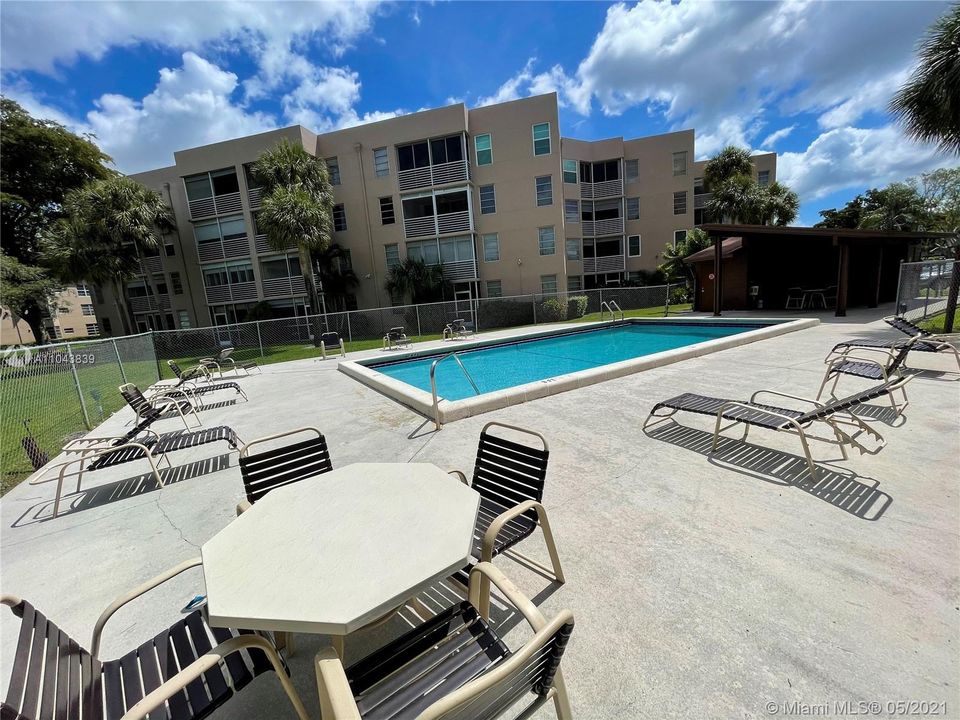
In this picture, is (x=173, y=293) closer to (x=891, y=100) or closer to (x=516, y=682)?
(x=516, y=682)

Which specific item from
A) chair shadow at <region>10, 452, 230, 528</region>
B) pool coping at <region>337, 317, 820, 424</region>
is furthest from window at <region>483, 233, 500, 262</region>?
chair shadow at <region>10, 452, 230, 528</region>

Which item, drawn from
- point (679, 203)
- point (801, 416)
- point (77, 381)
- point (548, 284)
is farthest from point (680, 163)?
point (77, 381)

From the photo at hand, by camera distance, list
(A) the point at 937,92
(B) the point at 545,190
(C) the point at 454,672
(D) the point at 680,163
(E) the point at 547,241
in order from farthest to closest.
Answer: (D) the point at 680,163 < (E) the point at 547,241 < (B) the point at 545,190 < (A) the point at 937,92 < (C) the point at 454,672

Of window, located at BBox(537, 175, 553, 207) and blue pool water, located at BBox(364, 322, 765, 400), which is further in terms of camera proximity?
window, located at BBox(537, 175, 553, 207)

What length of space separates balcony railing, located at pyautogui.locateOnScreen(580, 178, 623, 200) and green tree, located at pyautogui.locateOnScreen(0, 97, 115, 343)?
37452mm

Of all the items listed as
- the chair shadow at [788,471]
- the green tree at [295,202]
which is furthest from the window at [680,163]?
the chair shadow at [788,471]

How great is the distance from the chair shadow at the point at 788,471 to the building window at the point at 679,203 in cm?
3027

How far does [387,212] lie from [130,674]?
25439mm

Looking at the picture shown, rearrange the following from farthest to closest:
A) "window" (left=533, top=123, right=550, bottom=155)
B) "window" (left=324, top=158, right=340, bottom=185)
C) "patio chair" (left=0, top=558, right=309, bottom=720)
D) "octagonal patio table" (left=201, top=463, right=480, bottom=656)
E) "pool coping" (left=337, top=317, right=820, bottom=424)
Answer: "window" (left=324, top=158, right=340, bottom=185) → "window" (left=533, top=123, right=550, bottom=155) → "pool coping" (left=337, top=317, right=820, bottom=424) → "octagonal patio table" (left=201, top=463, right=480, bottom=656) → "patio chair" (left=0, top=558, right=309, bottom=720)

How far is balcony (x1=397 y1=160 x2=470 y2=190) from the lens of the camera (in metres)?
22.9

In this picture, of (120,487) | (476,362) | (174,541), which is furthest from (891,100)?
(120,487)

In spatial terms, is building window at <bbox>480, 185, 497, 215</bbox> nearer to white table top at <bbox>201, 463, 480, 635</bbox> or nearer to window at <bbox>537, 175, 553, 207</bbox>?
window at <bbox>537, 175, 553, 207</bbox>

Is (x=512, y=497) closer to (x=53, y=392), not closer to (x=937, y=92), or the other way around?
(x=53, y=392)

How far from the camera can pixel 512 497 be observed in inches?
114
